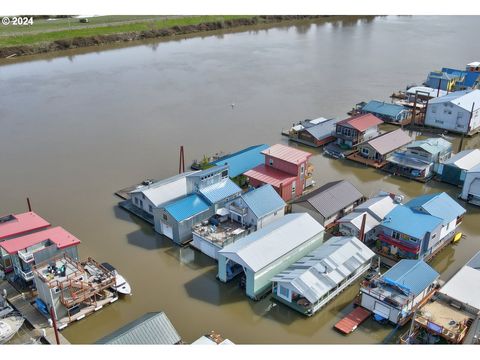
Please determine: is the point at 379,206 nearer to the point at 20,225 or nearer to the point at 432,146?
the point at 432,146

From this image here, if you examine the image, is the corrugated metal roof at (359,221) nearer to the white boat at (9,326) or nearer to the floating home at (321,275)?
the floating home at (321,275)

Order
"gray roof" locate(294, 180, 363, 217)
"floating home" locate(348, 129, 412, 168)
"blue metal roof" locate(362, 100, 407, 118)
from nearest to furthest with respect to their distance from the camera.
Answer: "gray roof" locate(294, 180, 363, 217), "floating home" locate(348, 129, 412, 168), "blue metal roof" locate(362, 100, 407, 118)

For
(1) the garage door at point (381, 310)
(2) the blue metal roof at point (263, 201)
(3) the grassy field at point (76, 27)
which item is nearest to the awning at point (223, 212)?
(2) the blue metal roof at point (263, 201)

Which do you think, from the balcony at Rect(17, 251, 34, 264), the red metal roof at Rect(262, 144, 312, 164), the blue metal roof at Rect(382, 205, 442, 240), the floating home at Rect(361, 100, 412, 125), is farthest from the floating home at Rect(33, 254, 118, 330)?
the floating home at Rect(361, 100, 412, 125)

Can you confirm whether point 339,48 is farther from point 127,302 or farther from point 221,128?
point 127,302

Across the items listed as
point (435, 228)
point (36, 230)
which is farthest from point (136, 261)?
point (435, 228)

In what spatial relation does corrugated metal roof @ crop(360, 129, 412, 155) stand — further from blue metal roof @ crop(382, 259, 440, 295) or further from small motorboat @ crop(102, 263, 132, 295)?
small motorboat @ crop(102, 263, 132, 295)

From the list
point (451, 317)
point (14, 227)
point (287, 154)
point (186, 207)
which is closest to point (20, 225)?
point (14, 227)
